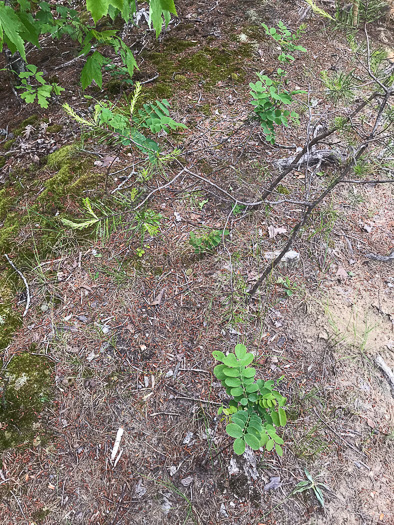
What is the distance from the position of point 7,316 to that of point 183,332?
146 centimetres

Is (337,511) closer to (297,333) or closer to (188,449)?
(188,449)

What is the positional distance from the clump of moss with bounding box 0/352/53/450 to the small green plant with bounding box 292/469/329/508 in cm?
172

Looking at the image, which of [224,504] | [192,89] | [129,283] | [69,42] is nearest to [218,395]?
[224,504]

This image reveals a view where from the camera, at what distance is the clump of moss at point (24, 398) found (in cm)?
208

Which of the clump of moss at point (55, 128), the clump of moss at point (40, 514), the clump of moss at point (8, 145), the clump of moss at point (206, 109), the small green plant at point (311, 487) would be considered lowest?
the small green plant at point (311, 487)

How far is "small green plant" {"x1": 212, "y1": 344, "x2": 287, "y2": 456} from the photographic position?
5.09 feet

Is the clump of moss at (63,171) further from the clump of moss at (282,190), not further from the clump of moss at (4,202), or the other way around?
the clump of moss at (282,190)

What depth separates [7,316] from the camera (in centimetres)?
253

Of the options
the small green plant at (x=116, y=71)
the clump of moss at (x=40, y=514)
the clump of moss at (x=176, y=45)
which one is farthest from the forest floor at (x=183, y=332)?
the clump of moss at (x=176, y=45)

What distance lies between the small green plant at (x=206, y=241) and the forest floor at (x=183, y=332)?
0.10 metres

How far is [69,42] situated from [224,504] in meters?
6.04

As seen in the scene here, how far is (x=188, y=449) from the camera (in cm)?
206

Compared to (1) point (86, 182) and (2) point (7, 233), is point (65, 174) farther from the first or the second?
(2) point (7, 233)

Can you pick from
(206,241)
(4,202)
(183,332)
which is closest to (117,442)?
(183,332)
